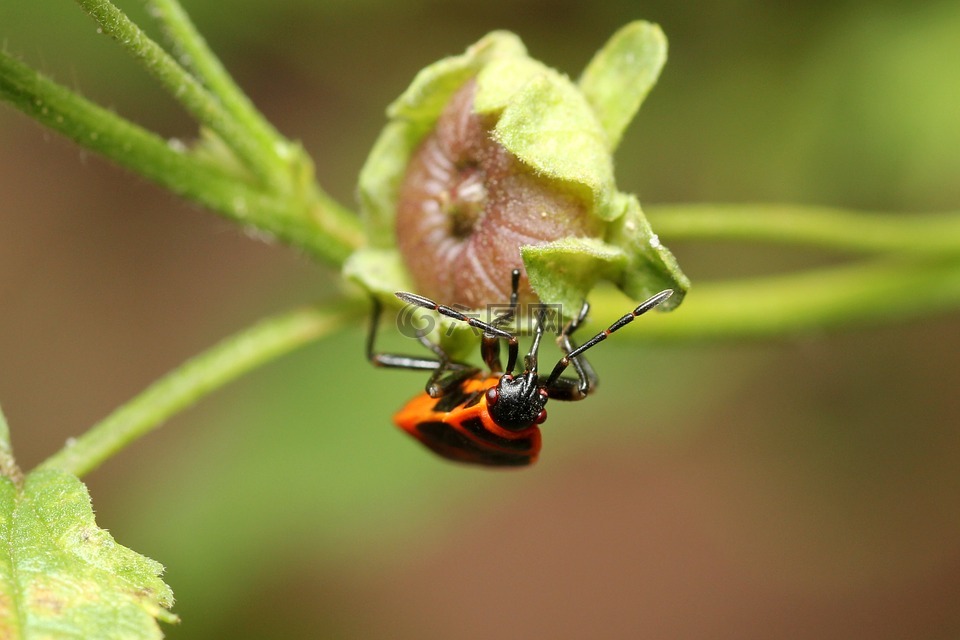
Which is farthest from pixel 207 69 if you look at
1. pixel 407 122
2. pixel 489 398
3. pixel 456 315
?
pixel 489 398

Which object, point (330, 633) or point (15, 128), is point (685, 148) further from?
point (15, 128)

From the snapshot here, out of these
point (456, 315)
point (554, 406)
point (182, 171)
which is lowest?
point (456, 315)

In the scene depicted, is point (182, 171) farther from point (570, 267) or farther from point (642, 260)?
point (642, 260)

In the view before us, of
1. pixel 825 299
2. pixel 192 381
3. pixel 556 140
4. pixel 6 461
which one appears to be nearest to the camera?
pixel 556 140

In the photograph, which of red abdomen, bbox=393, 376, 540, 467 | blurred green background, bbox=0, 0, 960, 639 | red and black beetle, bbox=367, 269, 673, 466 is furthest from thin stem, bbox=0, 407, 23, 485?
blurred green background, bbox=0, 0, 960, 639

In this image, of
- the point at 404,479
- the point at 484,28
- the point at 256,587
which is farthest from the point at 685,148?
the point at 256,587

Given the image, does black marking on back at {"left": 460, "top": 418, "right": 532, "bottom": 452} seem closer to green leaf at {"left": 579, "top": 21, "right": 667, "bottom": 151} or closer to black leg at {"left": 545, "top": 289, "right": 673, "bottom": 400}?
black leg at {"left": 545, "top": 289, "right": 673, "bottom": 400}
